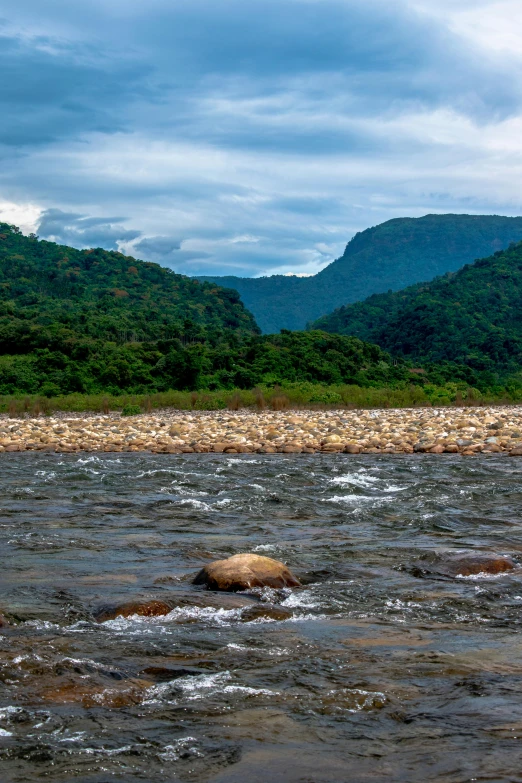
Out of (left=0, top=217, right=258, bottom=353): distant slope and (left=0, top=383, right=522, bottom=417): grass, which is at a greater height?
(left=0, top=217, right=258, bottom=353): distant slope

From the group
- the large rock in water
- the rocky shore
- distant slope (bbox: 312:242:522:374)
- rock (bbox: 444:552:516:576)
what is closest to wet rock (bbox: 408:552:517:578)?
rock (bbox: 444:552:516:576)

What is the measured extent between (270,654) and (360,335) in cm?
7299

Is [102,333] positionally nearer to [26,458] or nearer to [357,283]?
[26,458]

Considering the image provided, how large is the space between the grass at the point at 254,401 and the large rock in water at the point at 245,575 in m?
21.6

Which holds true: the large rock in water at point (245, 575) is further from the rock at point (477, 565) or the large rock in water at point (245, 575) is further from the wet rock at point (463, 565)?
the rock at point (477, 565)

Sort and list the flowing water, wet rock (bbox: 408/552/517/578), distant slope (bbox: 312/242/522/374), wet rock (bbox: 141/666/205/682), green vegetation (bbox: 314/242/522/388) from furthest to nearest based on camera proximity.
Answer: distant slope (bbox: 312/242/522/374) < green vegetation (bbox: 314/242/522/388) < wet rock (bbox: 408/552/517/578) < wet rock (bbox: 141/666/205/682) < the flowing water

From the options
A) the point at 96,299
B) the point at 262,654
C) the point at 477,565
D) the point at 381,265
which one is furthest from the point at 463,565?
the point at 381,265

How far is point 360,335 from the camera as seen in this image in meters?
76.8

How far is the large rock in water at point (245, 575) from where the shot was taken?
6.04 meters

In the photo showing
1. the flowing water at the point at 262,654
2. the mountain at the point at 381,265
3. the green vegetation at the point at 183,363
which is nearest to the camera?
the flowing water at the point at 262,654

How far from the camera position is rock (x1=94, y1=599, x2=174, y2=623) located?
5.39m

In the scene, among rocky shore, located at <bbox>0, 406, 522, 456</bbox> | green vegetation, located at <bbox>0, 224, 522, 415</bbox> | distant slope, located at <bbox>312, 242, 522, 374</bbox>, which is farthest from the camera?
distant slope, located at <bbox>312, 242, 522, 374</bbox>

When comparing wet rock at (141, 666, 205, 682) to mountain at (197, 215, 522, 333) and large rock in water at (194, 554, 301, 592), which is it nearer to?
large rock in water at (194, 554, 301, 592)

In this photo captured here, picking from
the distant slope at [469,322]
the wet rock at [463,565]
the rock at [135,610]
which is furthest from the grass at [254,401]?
the distant slope at [469,322]
